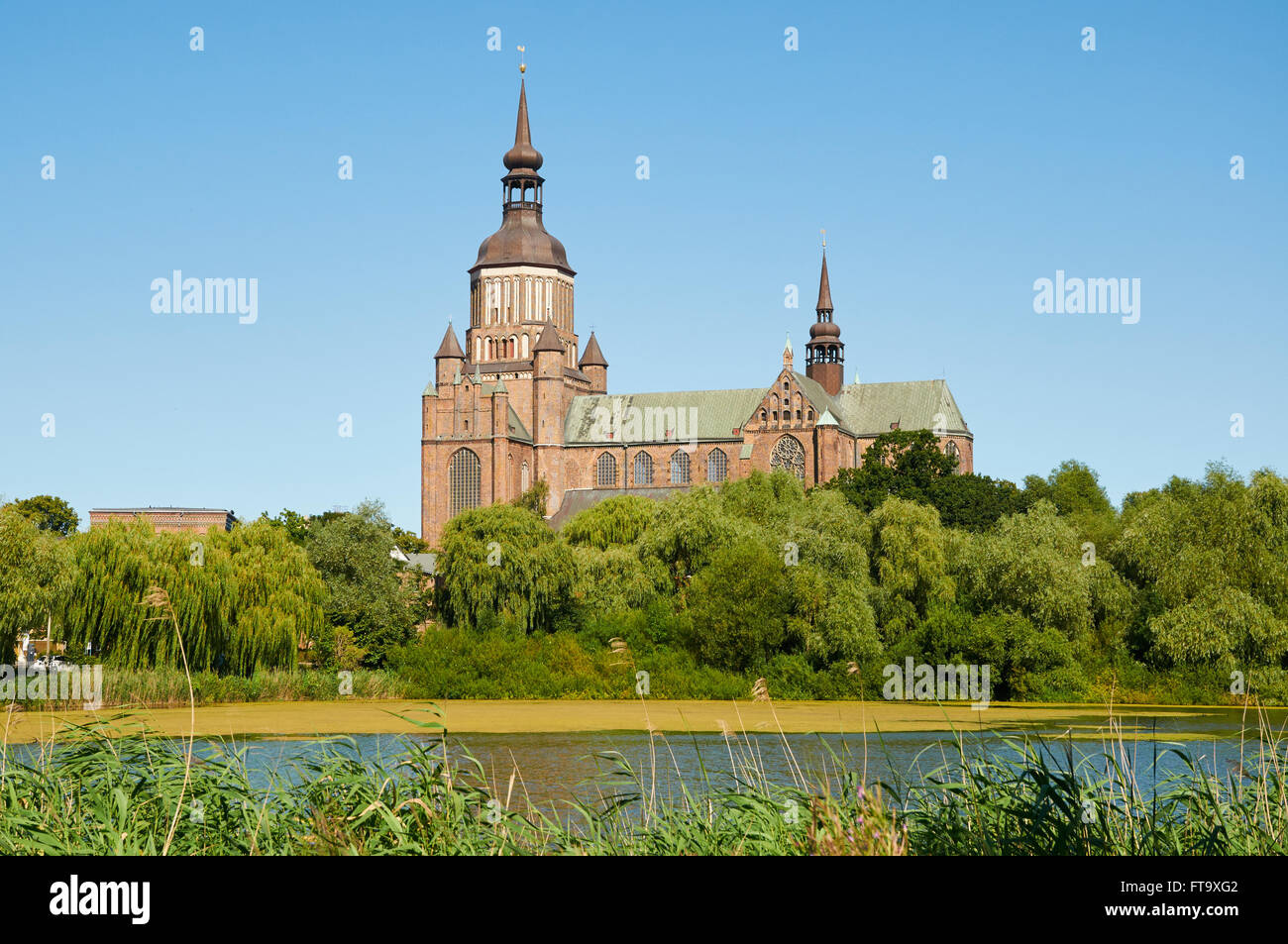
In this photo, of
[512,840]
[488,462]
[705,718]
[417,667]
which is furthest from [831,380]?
[512,840]

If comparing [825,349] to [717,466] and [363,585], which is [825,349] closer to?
[717,466]

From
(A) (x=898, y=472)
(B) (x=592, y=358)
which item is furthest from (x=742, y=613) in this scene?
(B) (x=592, y=358)

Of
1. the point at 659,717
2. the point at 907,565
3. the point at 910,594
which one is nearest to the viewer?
the point at 659,717

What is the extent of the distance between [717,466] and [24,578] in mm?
71417

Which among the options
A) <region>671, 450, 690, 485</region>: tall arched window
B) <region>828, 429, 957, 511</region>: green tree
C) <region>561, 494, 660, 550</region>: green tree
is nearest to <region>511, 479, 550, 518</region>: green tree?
<region>671, 450, 690, 485</region>: tall arched window

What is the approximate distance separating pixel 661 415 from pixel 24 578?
7374 cm

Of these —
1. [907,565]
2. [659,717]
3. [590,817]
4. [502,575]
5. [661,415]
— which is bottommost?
[659,717]

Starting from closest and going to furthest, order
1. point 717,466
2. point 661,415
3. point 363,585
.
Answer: point 363,585 → point 717,466 → point 661,415

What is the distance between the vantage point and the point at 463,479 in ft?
307

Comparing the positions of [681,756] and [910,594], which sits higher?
A: [910,594]

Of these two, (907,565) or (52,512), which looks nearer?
(907,565)
